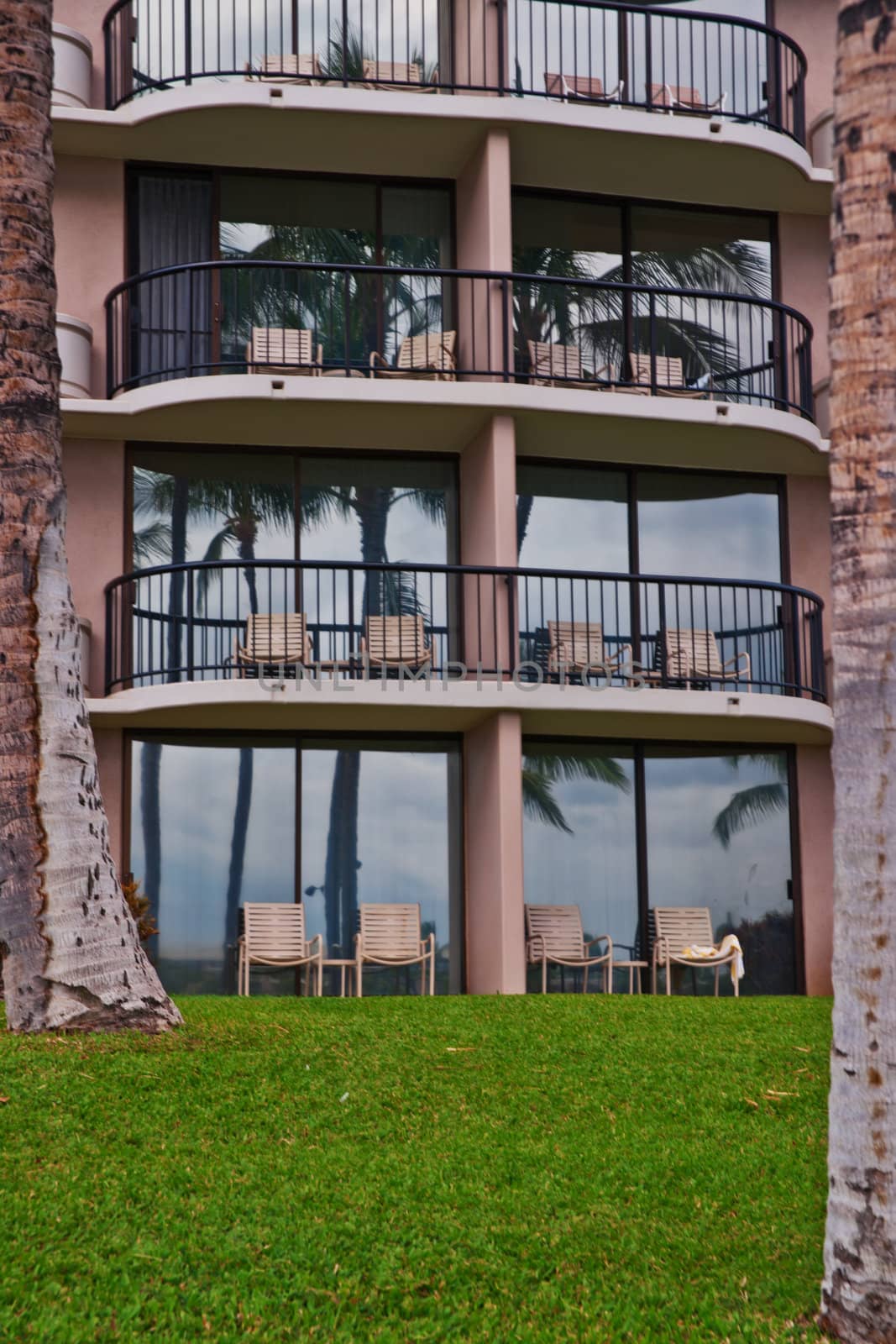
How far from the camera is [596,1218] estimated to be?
6871mm

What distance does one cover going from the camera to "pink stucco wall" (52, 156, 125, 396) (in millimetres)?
17391

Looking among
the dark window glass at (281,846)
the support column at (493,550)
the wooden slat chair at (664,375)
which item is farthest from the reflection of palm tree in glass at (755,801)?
the wooden slat chair at (664,375)

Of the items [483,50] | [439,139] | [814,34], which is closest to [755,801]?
[439,139]

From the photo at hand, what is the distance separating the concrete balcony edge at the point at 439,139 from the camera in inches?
654

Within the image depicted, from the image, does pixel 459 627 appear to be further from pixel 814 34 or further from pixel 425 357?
pixel 814 34

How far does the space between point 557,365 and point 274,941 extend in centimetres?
733

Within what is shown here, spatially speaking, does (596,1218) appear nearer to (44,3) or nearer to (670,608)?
(44,3)

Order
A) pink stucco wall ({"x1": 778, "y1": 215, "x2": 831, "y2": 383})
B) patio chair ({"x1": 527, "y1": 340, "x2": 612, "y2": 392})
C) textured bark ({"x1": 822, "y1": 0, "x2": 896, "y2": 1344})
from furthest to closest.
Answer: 1. pink stucco wall ({"x1": 778, "y1": 215, "x2": 831, "y2": 383})
2. patio chair ({"x1": 527, "y1": 340, "x2": 612, "y2": 392})
3. textured bark ({"x1": 822, "y1": 0, "x2": 896, "y2": 1344})

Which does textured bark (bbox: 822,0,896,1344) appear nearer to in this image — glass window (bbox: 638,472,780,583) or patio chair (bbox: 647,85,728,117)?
glass window (bbox: 638,472,780,583)

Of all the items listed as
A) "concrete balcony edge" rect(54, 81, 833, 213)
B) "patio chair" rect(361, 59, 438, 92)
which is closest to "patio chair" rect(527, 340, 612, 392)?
"concrete balcony edge" rect(54, 81, 833, 213)

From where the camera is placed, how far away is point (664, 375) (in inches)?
706

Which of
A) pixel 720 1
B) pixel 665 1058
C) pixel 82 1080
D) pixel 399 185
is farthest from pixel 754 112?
pixel 82 1080

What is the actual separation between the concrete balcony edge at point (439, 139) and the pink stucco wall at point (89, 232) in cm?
24

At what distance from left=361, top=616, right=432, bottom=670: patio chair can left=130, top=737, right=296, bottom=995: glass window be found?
57.4 inches
